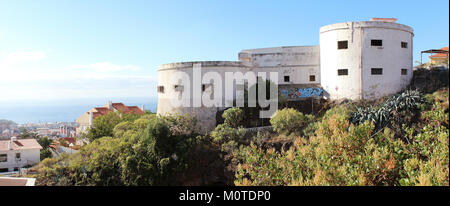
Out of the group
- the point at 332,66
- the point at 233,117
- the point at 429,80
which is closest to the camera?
the point at 233,117

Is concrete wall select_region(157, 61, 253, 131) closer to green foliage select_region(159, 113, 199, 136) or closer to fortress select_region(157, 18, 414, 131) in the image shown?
fortress select_region(157, 18, 414, 131)

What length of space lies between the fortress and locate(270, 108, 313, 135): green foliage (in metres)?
4.15

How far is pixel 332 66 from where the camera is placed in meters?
21.3

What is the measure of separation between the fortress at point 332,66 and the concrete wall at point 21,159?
43.4ft

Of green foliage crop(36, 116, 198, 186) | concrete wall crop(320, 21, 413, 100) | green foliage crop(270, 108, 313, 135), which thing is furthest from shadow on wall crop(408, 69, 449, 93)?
green foliage crop(36, 116, 198, 186)

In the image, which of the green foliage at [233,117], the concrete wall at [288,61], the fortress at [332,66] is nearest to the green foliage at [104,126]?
the fortress at [332,66]

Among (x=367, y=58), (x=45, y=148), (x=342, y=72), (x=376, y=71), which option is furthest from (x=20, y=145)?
(x=376, y=71)

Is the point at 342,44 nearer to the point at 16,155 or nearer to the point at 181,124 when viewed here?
the point at 181,124

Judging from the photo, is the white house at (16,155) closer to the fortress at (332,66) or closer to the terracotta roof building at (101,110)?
the terracotta roof building at (101,110)

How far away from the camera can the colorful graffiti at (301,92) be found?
873 inches

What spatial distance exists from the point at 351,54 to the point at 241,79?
7.39 m

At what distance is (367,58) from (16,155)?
94.1ft

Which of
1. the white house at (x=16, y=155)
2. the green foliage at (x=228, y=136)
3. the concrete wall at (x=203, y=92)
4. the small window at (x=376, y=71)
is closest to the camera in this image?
the green foliage at (x=228, y=136)

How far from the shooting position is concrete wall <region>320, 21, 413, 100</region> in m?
20.4
